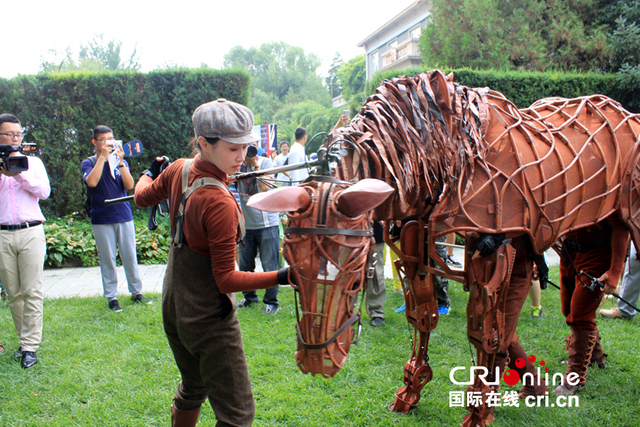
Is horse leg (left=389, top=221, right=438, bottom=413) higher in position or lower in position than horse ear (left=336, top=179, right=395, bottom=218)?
Result: lower

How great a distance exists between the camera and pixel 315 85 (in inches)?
2717

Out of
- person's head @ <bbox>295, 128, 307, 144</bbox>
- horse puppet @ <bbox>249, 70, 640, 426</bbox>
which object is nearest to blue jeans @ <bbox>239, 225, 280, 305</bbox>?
person's head @ <bbox>295, 128, 307, 144</bbox>

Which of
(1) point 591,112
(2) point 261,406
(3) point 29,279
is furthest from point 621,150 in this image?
(3) point 29,279

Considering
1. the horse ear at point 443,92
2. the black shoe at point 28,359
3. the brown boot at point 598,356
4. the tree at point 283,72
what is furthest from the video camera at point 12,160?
the tree at point 283,72

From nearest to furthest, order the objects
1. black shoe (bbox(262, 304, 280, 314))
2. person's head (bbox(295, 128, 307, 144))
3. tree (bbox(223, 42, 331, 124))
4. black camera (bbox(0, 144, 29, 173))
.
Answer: black camera (bbox(0, 144, 29, 173))
black shoe (bbox(262, 304, 280, 314))
person's head (bbox(295, 128, 307, 144))
tree (bbox(223, 42, 331, 124))

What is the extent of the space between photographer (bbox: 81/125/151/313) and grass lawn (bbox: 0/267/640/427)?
0.60 m

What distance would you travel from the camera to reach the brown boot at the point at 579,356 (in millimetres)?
3314

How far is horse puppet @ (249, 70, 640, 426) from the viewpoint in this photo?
→ 5.70ft

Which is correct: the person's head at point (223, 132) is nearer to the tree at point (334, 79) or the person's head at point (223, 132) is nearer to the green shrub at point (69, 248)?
the green shrub at point (69, 248)

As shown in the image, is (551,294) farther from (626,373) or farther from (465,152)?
(465,152)

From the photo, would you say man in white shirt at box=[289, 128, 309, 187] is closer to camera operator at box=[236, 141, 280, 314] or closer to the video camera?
camera operator at box=[236, 141, 280, 314]

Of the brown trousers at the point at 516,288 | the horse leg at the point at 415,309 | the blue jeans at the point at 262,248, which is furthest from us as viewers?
the blue jeans at the point at 262,248

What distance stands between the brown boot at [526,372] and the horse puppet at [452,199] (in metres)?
0.04

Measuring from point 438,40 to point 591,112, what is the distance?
1320 centimetres
